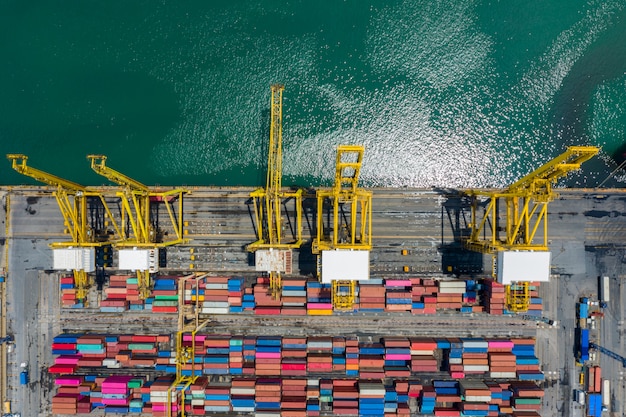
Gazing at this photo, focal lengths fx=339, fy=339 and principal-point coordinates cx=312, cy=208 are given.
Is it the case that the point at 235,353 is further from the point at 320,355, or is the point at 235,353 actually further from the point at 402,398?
the point at 402,398

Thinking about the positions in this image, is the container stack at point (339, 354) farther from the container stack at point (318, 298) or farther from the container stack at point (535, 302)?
the container stack at point (535, 302)

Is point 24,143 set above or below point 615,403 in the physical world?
above

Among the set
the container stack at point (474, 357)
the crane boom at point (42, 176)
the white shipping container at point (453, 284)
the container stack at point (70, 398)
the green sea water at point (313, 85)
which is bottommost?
the container stack at point (70, 398)

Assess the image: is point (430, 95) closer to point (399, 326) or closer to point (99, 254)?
point (399, 326)

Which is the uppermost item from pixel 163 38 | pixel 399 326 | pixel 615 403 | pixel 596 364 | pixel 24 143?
pixel 163 38

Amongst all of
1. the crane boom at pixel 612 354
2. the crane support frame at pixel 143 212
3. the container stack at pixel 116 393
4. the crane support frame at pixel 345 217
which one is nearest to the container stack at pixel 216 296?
the crane support frame at pixel 143 212

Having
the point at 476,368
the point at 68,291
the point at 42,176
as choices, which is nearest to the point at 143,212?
the point at 42,176

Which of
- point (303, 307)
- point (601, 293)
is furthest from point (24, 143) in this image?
point (601, 293)
